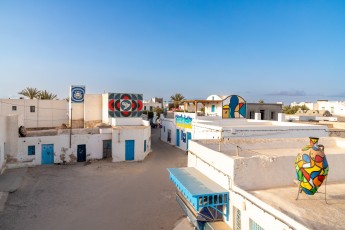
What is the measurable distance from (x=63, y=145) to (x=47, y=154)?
152 centimetres

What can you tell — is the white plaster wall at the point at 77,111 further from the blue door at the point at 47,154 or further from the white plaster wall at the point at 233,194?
the white plaster wall at the point at 233,194

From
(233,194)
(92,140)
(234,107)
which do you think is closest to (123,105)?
(92,140)

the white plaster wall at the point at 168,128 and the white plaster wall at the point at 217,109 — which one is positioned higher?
the white plaster wall at the point at 217,109

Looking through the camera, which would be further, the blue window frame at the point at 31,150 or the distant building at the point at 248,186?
the blue window frame at the point at 31,150

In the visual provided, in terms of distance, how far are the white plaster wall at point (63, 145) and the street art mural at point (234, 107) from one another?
47.1 ft

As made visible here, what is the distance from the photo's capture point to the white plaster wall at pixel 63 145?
21641 mm

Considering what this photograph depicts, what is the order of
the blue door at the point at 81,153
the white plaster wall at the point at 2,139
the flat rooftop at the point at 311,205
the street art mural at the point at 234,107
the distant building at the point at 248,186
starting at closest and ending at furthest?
1. the flat rooftop at the point at 311,205
2. the distant building at the point at 248,186
3. the white plaster wall at the point at 2,139
4. the blue door at the point at 81,153
5. the street art mural at the point at 234,107

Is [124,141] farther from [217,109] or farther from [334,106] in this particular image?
[334,106]

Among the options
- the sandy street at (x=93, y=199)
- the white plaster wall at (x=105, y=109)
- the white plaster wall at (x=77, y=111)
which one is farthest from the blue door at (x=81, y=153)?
the white plaster wall at (x=77, y=111)

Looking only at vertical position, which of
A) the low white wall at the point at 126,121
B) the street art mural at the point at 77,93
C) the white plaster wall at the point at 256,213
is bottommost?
the white plaster wall at the point at 256,213

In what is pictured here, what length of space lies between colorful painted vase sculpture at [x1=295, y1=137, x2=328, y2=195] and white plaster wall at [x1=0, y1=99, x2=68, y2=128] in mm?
36332

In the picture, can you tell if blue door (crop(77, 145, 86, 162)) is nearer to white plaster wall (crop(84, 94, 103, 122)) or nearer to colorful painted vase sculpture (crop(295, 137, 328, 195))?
white plaster wall (crop(84, 94, 103, 122))

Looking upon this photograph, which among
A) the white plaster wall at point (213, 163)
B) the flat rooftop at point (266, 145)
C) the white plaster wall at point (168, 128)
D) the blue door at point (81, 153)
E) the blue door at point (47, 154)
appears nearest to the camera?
the white plaster wall at point (213, 163)

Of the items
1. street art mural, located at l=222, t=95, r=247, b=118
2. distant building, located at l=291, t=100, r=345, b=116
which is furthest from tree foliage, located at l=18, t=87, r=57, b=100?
distant building, located at l=291, t=100, r=345, b=116
